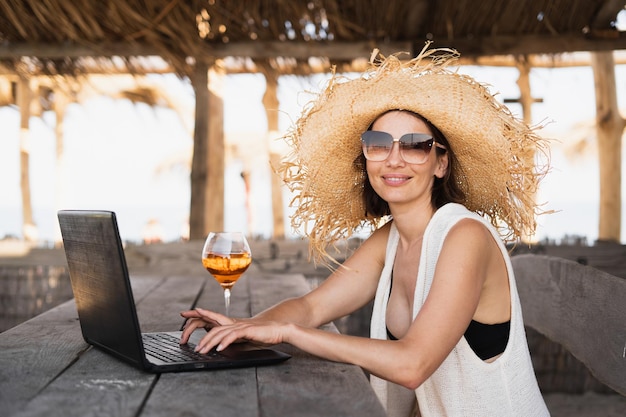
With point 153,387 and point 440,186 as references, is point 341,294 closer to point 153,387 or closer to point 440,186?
point 440,186

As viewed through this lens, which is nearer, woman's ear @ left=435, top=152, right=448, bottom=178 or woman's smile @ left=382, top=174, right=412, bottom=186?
woman's smile @ left=382, top=174, right=412, bottom=186

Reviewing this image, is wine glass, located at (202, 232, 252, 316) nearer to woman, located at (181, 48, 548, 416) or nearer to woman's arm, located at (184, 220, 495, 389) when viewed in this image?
woman, located at (181, 48, 548, 416)

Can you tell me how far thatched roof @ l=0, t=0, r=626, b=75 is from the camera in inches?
175

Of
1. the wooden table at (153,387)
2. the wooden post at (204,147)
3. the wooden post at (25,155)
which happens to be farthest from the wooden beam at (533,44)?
the wooden post at (25,155)

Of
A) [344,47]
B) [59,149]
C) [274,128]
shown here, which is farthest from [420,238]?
[59,149]

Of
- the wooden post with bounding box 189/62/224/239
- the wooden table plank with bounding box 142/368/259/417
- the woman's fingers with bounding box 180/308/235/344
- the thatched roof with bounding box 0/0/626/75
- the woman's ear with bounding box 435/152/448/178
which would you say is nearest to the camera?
the wooden table plank with bounding box 142/368/259/417

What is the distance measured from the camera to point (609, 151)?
6.10m

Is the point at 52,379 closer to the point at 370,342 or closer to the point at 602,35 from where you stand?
the point at 370,342

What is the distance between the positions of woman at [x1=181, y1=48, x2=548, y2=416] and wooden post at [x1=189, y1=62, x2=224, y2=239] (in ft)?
7.96

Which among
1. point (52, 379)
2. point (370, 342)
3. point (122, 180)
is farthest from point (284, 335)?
point (122, 180)

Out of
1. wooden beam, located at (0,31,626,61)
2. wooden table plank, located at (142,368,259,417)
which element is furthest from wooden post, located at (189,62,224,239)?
wooden table plank, located at (142,368,259,417)

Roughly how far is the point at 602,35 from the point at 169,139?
140 ft

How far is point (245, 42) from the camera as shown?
4.73 meters

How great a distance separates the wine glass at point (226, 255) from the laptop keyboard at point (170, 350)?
24 cm
